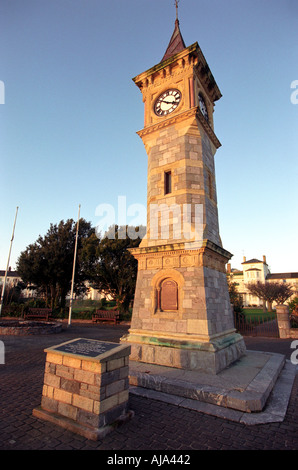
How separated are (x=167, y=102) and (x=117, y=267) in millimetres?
16680

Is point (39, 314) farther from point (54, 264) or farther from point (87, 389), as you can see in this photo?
point (87, 389)

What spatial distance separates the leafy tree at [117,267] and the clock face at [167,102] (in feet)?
47.0

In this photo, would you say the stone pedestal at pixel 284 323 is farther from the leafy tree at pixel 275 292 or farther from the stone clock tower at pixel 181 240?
the leafy tree at pixel 275 292

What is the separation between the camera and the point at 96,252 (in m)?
24.0

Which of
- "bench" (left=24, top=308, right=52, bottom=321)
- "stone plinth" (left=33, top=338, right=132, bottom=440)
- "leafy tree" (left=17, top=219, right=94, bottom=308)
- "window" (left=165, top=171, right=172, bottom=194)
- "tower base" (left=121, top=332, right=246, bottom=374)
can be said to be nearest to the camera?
"stone plinth" (left=33, top=338, right=132, bottom=440)

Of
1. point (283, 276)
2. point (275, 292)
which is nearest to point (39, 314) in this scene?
point (275, 292)

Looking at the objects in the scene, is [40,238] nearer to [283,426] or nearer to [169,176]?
[169,176]

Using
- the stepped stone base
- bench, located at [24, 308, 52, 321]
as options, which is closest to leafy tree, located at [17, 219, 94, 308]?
bench, located at [24, 308, 52, 321]

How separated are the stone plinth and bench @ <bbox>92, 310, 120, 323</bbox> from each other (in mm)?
17923

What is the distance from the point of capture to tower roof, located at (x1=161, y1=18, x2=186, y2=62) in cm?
1148

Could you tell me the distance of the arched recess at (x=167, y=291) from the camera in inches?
300

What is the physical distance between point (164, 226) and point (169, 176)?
6.85 feet

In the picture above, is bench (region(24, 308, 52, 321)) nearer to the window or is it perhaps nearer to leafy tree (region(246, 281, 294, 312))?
the window
